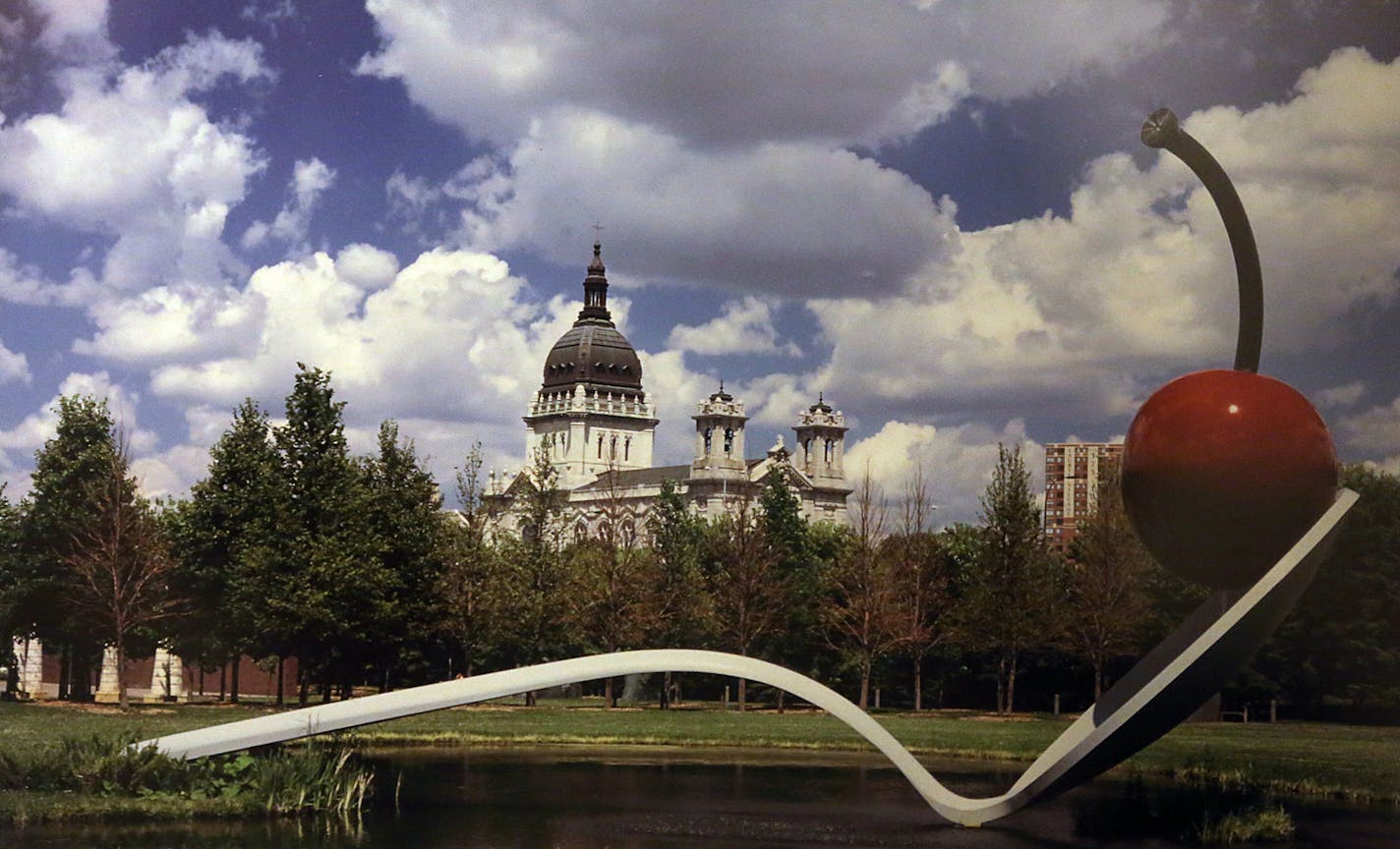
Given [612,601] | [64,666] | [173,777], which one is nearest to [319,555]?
[612,601]

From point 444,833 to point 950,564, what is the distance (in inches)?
1455

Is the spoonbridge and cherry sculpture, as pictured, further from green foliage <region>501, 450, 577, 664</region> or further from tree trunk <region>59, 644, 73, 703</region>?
tree trunk <region>59, 644, 73, 703</region>

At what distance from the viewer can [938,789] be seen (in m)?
17.5

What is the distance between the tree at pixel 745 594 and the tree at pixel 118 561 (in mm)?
14359

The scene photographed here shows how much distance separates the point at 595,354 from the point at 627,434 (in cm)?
805

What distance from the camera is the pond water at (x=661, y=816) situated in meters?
15.5

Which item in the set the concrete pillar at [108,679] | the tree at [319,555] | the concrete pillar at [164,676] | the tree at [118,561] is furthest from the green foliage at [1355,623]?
the concrete pillar at [164,676]

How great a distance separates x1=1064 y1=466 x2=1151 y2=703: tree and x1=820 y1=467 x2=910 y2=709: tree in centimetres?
438

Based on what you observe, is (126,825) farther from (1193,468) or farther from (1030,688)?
(1030,688)

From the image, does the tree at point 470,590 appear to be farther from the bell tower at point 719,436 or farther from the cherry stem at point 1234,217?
the bell tower at point 719,436

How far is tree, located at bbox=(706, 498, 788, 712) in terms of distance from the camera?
43.5m

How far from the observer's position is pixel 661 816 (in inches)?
695

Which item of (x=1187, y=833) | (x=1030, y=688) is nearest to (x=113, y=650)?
(x=1030, y=688)

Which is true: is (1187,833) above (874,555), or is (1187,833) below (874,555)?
below
